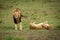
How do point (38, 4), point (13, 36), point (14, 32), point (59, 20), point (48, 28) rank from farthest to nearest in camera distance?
point (38, 4) < point (59, 20) < point (48, 28) < point (14, 32) < point (13, 36)

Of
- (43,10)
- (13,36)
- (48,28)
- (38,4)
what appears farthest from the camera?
(38,4)

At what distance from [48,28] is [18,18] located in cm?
55

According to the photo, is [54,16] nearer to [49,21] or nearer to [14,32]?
[49,21]

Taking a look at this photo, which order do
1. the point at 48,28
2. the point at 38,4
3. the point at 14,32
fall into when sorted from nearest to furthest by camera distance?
the point at 14,32 < the point at 48,28 < the point at 38,4

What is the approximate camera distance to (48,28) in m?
5.50

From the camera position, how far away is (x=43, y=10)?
7.01 metres

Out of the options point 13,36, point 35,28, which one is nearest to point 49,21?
point 35,28

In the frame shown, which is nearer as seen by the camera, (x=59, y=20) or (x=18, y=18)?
(x=18, y=18)

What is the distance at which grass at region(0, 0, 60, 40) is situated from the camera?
480cm

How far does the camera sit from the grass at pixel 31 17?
4797 mm

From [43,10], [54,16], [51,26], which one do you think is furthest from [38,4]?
[51,26]

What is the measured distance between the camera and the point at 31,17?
649 cm

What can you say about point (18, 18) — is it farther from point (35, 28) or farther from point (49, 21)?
point (49, 21)

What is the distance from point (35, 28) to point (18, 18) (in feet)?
1.15
